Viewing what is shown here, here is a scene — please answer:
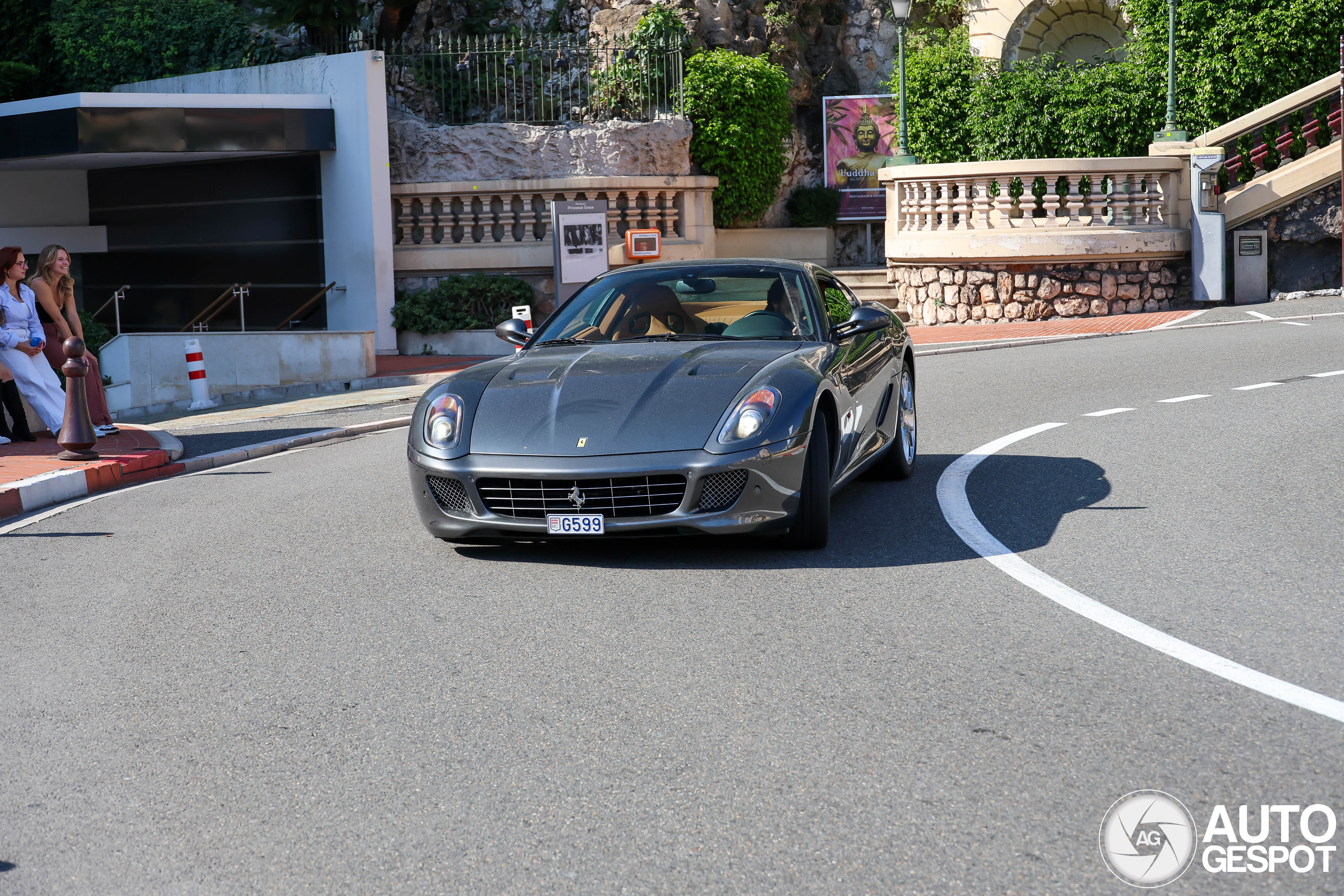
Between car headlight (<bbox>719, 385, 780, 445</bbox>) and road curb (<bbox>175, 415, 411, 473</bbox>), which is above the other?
car headlight (<bbox>719, 385, 780, 445</bbox>)

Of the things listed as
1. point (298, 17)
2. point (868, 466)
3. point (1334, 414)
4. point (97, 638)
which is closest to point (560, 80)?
point (298, 17)

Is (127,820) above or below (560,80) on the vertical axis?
below

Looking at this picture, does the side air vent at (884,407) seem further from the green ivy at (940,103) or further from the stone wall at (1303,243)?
the green ivy at (940,103)

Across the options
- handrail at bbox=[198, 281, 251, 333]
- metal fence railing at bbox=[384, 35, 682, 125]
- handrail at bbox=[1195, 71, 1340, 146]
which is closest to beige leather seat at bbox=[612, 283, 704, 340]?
handrail at bbox=[1195, 71, 1340, 146]

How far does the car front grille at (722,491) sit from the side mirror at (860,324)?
5.15 ft

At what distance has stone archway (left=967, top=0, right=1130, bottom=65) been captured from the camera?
3369 cm

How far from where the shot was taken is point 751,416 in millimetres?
6410

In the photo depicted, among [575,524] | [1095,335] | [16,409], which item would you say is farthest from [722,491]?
[1095,335]

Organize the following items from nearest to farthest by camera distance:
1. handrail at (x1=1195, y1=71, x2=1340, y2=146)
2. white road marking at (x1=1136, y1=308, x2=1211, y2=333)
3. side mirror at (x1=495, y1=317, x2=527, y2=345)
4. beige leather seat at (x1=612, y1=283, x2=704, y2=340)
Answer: beige leather seat at (x1=612, y1=283, x2=704, y2=340)
side mirror at (x1=495, y1=317, x2=527, y2=345)
white road marking at (x1=1136, y1=308, x2=1211, y2=333)
handrail at (x1=1195, y1=71, x2=1340, y2=146)

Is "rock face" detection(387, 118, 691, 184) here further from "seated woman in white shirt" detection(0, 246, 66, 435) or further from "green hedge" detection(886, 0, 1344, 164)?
"seated woman in white shirt" detection(0, 246, 66, 435)

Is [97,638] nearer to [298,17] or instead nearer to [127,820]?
[127,820]

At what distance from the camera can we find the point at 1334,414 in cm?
1061

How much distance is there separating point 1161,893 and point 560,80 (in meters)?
23.0

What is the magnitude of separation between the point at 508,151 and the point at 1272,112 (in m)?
11.7
